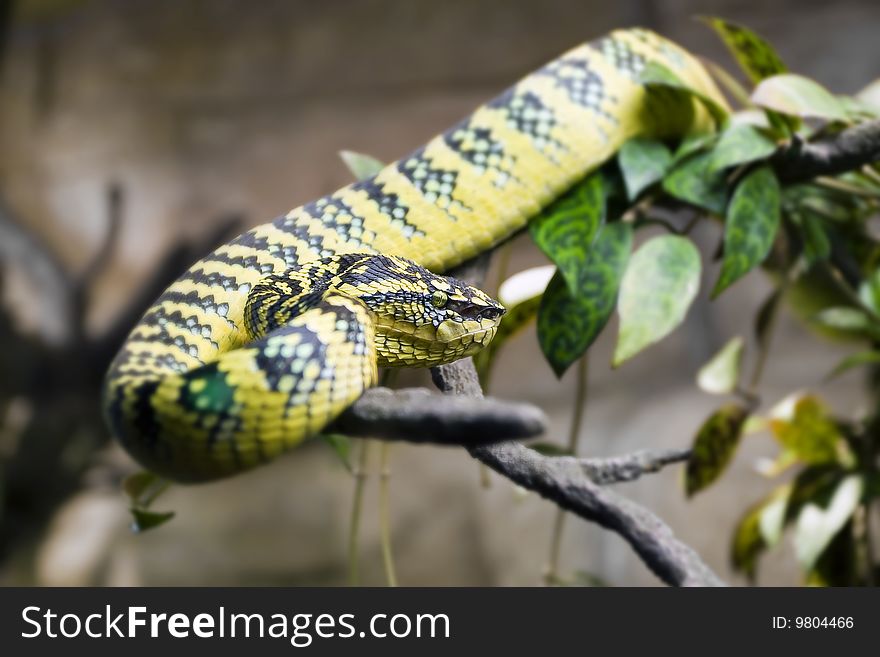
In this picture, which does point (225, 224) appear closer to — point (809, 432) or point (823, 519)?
point (809, 432)

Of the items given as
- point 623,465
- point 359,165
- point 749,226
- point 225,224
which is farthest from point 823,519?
point 225,224

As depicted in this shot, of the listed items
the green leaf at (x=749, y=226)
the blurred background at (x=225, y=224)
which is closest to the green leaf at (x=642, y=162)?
the green leaf at (x=749, y=226)

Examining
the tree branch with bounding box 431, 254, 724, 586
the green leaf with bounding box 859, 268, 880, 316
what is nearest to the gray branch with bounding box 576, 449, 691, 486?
the tree branch with bounding box 431, 254, 724, 586

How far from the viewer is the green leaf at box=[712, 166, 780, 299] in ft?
3.92

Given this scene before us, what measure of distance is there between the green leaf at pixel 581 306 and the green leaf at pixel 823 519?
0.69 meters

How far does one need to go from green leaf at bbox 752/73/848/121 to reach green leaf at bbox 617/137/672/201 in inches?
6.7

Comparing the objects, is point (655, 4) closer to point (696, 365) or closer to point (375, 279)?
point (696, 365)

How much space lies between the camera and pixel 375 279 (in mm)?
801

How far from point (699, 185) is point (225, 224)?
7.20ft

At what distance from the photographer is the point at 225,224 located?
312cm

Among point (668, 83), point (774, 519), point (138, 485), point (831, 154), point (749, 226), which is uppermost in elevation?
point (668, 83)

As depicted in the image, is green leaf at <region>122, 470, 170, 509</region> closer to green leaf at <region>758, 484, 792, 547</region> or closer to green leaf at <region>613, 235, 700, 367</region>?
green leaf at <region>613, 235, 700, 367</region>

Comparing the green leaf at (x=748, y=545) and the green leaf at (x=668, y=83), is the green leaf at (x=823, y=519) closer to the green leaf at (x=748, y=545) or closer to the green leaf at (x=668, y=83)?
the green leaf at (x=748, y=545)

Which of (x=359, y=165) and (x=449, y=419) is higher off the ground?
(x=359, y=165)
